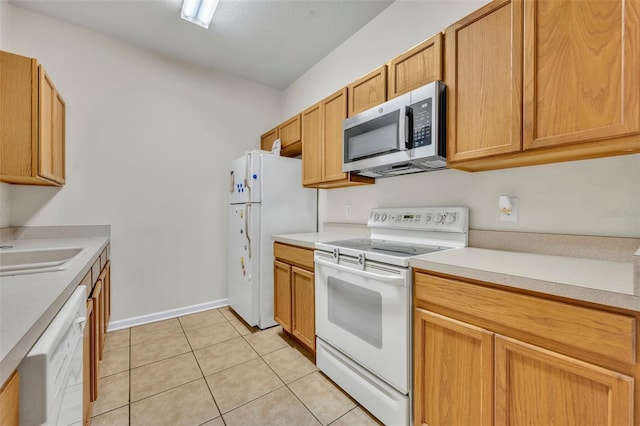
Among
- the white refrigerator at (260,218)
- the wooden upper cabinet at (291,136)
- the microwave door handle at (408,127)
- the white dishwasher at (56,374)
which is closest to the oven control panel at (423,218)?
the microwave door handle at (408,127)

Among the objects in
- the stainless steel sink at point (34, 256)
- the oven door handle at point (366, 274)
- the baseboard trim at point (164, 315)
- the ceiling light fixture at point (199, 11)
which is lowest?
the baseboard trim at point (164, 315)

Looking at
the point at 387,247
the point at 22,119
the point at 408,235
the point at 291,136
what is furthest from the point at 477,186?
the point at 22,119

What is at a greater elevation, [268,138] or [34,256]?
[268,138]

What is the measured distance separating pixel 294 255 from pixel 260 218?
0.58m

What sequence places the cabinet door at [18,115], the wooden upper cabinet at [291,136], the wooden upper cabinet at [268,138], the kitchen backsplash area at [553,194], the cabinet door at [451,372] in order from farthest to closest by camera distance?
the wooden upper cabinet at [268,138] < the wooden upper cabinet at [291,136] < the cabinet door at [18,115] < the kitchen backsplash area at [553,194] < the cabinet door at [451,372]

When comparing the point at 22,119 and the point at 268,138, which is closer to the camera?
the point at 22,119

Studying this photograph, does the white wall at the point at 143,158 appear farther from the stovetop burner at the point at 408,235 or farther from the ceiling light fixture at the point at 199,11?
the stovetop burner at the point at 408,235

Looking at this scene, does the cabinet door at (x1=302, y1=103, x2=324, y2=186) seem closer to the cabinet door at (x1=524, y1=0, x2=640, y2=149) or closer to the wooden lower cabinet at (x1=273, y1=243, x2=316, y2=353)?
the wooden lower cabinet at (x1=273, y1=243, x2=316, y2=353)

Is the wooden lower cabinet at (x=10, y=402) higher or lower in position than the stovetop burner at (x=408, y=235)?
lower

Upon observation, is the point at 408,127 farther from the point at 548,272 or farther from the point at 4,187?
the point at 4,187

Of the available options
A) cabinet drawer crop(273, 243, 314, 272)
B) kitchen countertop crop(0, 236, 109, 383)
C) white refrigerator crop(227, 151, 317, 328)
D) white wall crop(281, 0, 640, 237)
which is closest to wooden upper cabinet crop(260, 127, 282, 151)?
white refrigerator crop(227, 151, 317, 328)

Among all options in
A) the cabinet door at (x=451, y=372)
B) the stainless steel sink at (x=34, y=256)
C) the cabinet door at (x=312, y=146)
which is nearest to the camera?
the cabinet door at (x=451, y=372)

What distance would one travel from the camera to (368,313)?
1474mm

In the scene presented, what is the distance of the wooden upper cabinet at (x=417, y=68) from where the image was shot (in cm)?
149
